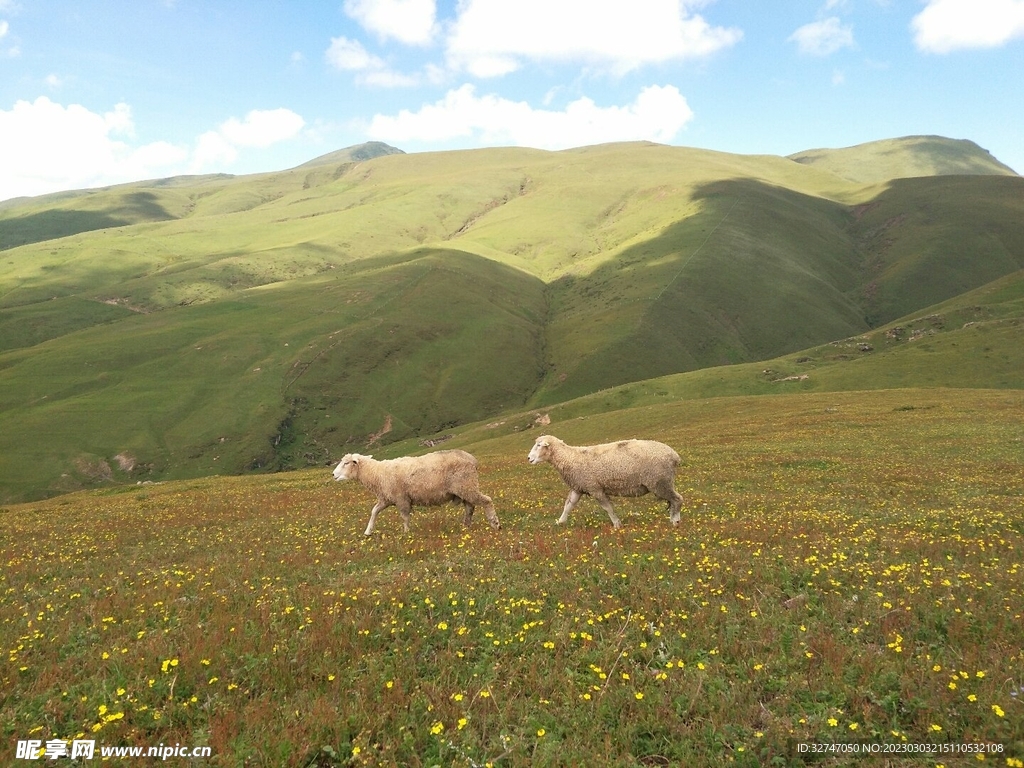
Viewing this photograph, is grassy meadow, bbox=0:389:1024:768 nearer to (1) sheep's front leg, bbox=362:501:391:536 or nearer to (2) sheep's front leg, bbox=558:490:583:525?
Result: (2) sheep's front leg, bbox=558:490:583:525

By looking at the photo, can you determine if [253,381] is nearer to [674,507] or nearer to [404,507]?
[404,507]

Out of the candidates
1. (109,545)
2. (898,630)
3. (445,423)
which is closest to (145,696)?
(898,630)

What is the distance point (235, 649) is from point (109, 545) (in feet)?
55.5

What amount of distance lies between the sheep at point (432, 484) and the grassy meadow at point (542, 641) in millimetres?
906

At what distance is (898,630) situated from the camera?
9.95m

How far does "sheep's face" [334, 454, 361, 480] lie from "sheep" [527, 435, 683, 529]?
691 centimetres

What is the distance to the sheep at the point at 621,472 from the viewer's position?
19.8 m

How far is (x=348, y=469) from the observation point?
22.4 m

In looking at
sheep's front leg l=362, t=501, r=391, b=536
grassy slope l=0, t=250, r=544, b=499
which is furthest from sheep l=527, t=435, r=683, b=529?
grassy slope l=0, t=250, r=544, b=499

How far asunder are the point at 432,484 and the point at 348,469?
403 cm

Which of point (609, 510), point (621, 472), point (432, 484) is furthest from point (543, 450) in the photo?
point (432, 484)

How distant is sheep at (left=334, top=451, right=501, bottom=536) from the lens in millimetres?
20359

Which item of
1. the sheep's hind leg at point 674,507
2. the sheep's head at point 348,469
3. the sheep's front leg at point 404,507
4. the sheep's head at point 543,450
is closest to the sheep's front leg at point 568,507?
the sheep's head at point 543,450

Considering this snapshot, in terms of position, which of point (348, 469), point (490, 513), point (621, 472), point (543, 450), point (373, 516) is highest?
point (543, 450)
